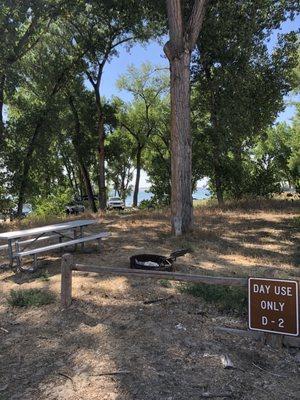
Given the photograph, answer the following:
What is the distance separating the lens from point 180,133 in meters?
9.98

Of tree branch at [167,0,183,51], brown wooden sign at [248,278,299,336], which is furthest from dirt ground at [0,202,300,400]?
tree branch at [167,0,183,51]

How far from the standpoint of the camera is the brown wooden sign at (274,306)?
4094mm

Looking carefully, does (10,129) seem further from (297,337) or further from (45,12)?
(297,337)

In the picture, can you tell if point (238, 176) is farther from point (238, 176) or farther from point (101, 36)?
point (101, 36)

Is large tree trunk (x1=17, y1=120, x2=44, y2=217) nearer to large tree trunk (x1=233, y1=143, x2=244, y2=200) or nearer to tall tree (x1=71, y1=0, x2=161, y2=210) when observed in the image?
tall tree (x1=71, y1=0, x2=161, y2=210)

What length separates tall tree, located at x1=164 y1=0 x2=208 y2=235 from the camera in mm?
9852

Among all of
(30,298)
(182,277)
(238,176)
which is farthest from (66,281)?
(238,176)

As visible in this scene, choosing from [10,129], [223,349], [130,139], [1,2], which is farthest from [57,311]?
A: [130,139]

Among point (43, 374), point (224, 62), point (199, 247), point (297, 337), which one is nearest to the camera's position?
point (43, 374)

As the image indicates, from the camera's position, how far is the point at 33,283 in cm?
666

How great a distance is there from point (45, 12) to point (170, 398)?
1226cm

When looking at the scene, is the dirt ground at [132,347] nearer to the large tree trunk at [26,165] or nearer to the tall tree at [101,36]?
the tall tree at [101,36]

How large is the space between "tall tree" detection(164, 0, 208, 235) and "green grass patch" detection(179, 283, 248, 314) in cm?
424

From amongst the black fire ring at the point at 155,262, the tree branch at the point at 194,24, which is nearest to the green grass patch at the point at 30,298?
the black fire ring at the point at 155,262
